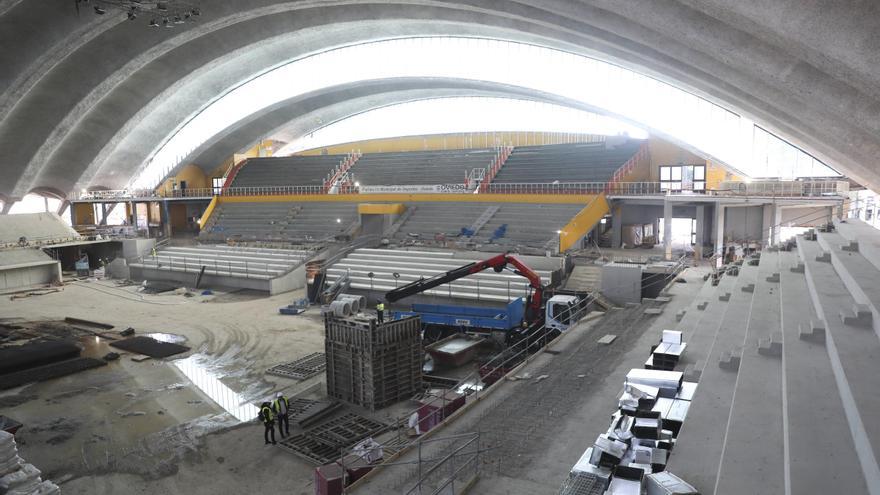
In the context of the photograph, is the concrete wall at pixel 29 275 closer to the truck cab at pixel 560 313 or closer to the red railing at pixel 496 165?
the red railing at pixel 496 165

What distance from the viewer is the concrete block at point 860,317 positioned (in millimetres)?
5906

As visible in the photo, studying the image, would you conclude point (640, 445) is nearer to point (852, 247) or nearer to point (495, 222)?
point (852, 247)

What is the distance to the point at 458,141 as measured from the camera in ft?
129

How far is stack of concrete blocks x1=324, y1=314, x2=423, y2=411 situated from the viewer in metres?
10.7

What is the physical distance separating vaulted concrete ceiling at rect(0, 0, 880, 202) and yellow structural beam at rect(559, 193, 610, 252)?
5867 mm

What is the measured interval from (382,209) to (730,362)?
2308 centimetres

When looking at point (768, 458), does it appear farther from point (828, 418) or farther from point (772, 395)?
point (772, 395)

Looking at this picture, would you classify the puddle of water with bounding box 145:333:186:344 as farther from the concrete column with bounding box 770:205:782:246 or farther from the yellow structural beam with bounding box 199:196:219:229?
the concrete column with bounding box 770:205:782:246

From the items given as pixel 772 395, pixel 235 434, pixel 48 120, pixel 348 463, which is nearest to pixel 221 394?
pixel 235 434

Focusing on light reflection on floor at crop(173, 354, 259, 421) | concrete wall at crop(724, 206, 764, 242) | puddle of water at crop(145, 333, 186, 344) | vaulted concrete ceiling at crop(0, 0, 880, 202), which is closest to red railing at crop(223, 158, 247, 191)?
vaulted concrete ceiling at crop(0, 0, 880, 202)

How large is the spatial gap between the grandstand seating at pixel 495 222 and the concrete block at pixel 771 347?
1525 centimetres

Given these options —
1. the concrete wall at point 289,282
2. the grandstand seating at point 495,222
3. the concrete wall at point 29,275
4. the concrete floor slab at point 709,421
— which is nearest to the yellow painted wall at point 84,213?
the concrete wall at point 29,275

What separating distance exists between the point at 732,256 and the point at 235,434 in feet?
61.0

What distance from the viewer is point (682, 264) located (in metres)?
19.5
